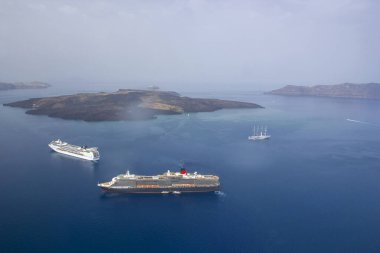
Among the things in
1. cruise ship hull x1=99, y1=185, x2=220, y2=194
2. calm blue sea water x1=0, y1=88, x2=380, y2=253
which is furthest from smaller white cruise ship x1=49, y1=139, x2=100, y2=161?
cruise ship hull x1=99, y1=185, x2=220, y2=194

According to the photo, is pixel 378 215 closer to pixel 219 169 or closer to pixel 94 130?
pixel 219 169

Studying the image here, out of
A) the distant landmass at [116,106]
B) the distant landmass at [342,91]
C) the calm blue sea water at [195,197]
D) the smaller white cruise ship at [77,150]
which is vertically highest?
the distant landmass at [342,91]

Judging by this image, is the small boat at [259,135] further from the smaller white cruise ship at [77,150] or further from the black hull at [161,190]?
the smaller white cruise ship at [77,150]

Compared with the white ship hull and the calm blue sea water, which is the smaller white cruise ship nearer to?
the calm blue sea water

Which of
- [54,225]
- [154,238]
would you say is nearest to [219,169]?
[154,238]

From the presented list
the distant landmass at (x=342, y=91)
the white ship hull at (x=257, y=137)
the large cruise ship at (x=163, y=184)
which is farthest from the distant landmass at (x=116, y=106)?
the distant landmass at (x=342, y=91)
